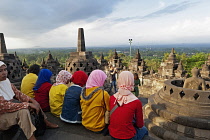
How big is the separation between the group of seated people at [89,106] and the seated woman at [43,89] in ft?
0.85

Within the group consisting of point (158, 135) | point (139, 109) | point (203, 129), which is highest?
point (139, 109)

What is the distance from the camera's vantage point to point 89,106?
2.70 meters

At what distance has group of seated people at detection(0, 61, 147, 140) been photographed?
7.52 feet

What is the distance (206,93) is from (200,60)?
41989 millimetres

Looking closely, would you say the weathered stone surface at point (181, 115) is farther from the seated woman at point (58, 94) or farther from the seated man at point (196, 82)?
the seated woman at point (58, 94)

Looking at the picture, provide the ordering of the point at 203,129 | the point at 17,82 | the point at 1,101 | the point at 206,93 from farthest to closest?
the point at 17,82 < the point at 206,93 < the point at 203,129 < the point at 1,101

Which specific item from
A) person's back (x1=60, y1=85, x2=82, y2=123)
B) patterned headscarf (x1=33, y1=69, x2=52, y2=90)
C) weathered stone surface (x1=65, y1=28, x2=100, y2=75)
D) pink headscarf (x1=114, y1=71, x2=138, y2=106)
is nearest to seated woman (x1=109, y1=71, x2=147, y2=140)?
pink headscarf (x1=114, y1=71, x2=138, y2=106)

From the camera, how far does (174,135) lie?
4.30 meters

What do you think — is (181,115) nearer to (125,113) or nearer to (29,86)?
(125,113)

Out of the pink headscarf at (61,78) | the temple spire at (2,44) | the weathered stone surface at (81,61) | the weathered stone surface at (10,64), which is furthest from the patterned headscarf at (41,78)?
the temple spire at (2,44)

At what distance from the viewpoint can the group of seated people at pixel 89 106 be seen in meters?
2.29

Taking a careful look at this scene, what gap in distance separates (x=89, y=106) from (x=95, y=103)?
0.53 feet

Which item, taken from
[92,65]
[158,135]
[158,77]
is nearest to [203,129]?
[158,135]

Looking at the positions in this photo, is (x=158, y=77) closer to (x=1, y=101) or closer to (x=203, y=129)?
(x=203, y=129)
